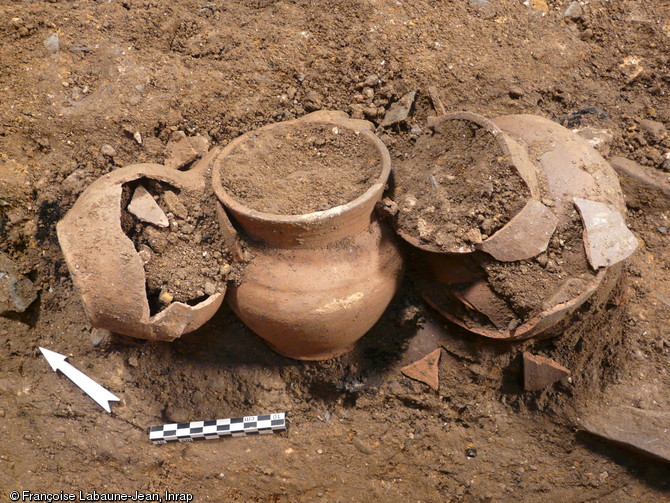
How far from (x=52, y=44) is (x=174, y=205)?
137 centimetres

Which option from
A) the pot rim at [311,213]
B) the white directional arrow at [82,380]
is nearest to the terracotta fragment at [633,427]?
the pot rim at [311,213]

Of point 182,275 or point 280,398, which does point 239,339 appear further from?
point 182,275

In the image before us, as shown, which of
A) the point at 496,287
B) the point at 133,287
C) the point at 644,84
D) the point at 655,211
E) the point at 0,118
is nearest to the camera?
the point at 133,287

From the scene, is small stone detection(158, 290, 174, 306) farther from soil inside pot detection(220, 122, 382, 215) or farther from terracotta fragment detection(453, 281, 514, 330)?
terracotta fragment detection(453, 281, 514, 330)

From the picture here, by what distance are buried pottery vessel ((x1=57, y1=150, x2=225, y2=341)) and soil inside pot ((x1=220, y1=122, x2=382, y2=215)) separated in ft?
1.34

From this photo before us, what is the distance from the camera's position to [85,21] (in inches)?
118

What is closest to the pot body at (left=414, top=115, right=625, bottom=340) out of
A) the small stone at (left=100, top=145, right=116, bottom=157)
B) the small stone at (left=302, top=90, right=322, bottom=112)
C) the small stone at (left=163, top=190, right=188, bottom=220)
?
the small stone at (left=302, top=90, right=322, bottom=112)

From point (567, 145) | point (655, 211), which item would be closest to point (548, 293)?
point (567, 145)

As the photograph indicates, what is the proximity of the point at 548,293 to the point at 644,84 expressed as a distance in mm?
1840

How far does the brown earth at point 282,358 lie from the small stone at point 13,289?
0.07m

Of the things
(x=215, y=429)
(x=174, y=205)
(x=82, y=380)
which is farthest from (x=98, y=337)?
(x=174, y=205)

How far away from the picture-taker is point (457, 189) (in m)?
2.41

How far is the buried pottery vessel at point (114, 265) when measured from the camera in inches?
85.7

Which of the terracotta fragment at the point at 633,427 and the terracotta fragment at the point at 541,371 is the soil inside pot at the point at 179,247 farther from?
the terracotta fragment at the point at 633,427
